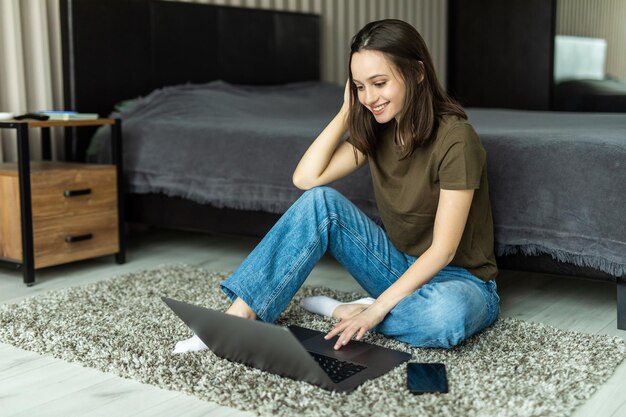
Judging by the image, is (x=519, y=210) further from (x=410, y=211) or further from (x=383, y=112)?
(x=383, y=112)

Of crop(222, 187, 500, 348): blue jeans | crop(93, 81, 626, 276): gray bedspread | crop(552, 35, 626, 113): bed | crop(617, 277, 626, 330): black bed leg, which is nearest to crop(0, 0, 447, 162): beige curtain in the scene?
A: crop(93, 81, 626, 276): gray bedspread

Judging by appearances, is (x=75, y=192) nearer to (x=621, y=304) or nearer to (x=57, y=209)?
(x=57, y=209)

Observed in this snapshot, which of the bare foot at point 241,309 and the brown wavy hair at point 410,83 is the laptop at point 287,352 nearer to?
the bare foot at point 241,309

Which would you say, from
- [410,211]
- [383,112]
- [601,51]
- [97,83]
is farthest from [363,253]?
[601,51]

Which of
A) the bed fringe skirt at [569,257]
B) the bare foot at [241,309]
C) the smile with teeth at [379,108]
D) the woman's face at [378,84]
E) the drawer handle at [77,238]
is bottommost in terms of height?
the drawer handle at [77,238]

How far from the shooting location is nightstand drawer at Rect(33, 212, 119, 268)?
7.83ft

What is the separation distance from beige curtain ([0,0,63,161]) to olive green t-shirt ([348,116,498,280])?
168 cm

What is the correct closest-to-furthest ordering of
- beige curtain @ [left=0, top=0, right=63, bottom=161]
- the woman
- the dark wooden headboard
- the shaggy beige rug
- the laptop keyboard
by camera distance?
1. the shaggy beige rug
2. the laptop keyboard
3. the woman
4. beige curtain @ [left=0, top=0, right=63, bottom=161]
5. the dark wooden headboard

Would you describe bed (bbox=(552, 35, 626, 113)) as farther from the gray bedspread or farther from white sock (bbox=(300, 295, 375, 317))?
white sock (bbox=(300, 295, 375, 317))

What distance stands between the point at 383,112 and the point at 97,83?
5.72 feet

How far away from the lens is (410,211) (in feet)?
5.54

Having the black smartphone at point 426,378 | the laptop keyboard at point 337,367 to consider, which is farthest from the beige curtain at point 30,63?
the black smartphone at point 426,378

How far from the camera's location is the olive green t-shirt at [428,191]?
5.20 feet

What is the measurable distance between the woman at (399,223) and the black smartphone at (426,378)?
113mm
